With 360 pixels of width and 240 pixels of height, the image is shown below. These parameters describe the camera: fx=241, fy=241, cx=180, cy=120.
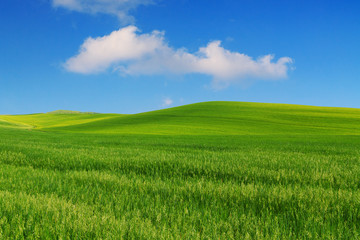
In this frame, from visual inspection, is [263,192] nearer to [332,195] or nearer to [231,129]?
[332,195]

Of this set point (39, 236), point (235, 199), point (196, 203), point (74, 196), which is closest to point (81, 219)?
point (39, 236)

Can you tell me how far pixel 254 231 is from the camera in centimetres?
246

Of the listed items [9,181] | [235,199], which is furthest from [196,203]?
[9,181]

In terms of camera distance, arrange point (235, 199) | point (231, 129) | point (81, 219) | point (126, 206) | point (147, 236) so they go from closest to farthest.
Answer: point (147, 236)
point (81, 219)
point (126, 206)
point (235, 199)
point (231, 129)

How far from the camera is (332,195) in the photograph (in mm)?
3502

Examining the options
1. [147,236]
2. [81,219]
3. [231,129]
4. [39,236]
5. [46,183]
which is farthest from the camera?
[231,129]

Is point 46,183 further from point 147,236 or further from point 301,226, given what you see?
point 301,226

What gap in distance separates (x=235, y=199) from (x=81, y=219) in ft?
6.79

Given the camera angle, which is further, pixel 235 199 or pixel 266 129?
pixel 266 129

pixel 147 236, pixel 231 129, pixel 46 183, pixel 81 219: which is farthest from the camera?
pixel 231 129

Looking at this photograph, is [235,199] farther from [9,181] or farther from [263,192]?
[9,181]

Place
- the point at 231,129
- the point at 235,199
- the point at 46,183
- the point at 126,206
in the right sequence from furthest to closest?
1. the point at 231,129
2. the point at 46,183
3. the point at 235,199
4. the point at 126,206

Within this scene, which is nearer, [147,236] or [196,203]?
[147,236]

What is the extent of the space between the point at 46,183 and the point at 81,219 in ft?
7.27
